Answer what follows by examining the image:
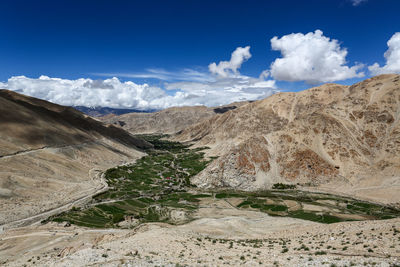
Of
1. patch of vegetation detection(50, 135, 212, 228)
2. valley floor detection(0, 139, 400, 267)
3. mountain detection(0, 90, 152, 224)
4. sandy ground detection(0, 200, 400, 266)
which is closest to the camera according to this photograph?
sandy ground detection(0, 200, 400, 266)

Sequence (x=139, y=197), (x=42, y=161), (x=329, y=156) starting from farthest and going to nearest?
(x=329, y=156) → (x=42, y=161) → (x=139, y=197)

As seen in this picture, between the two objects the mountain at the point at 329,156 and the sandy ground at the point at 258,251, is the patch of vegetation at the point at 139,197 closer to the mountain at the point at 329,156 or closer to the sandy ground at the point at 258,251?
the mountain at the point at 329,156

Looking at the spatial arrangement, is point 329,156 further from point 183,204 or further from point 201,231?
point 201,231

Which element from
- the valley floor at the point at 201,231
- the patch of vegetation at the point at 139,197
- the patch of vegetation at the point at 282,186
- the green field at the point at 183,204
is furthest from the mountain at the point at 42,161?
the patch of vegetation at the point at 282,186

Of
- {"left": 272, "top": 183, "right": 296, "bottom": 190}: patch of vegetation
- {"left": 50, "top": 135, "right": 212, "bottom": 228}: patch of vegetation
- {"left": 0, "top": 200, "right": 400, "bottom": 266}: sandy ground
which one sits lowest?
{"left": 50, "top": 135, "right": 212, "bottom": 228}: patch of vegetation

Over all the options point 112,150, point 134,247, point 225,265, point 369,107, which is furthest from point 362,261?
point 112,150

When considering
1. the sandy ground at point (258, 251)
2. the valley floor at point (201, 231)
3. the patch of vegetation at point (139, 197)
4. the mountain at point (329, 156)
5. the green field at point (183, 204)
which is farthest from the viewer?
the mountain at point (329, 156)

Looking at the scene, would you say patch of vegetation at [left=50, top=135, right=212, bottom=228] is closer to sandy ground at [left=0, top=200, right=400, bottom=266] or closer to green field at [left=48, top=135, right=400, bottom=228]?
green field at [left=48, top=135, right=400, bottom=228]

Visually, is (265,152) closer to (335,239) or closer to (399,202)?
(399,202)

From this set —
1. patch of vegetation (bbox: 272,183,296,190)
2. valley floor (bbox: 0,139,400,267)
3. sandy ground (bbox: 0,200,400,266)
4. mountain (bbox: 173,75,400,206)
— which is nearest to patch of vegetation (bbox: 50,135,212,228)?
valley floor (bbox: 0,139,400,267)

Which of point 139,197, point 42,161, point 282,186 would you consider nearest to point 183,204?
point 139,197
